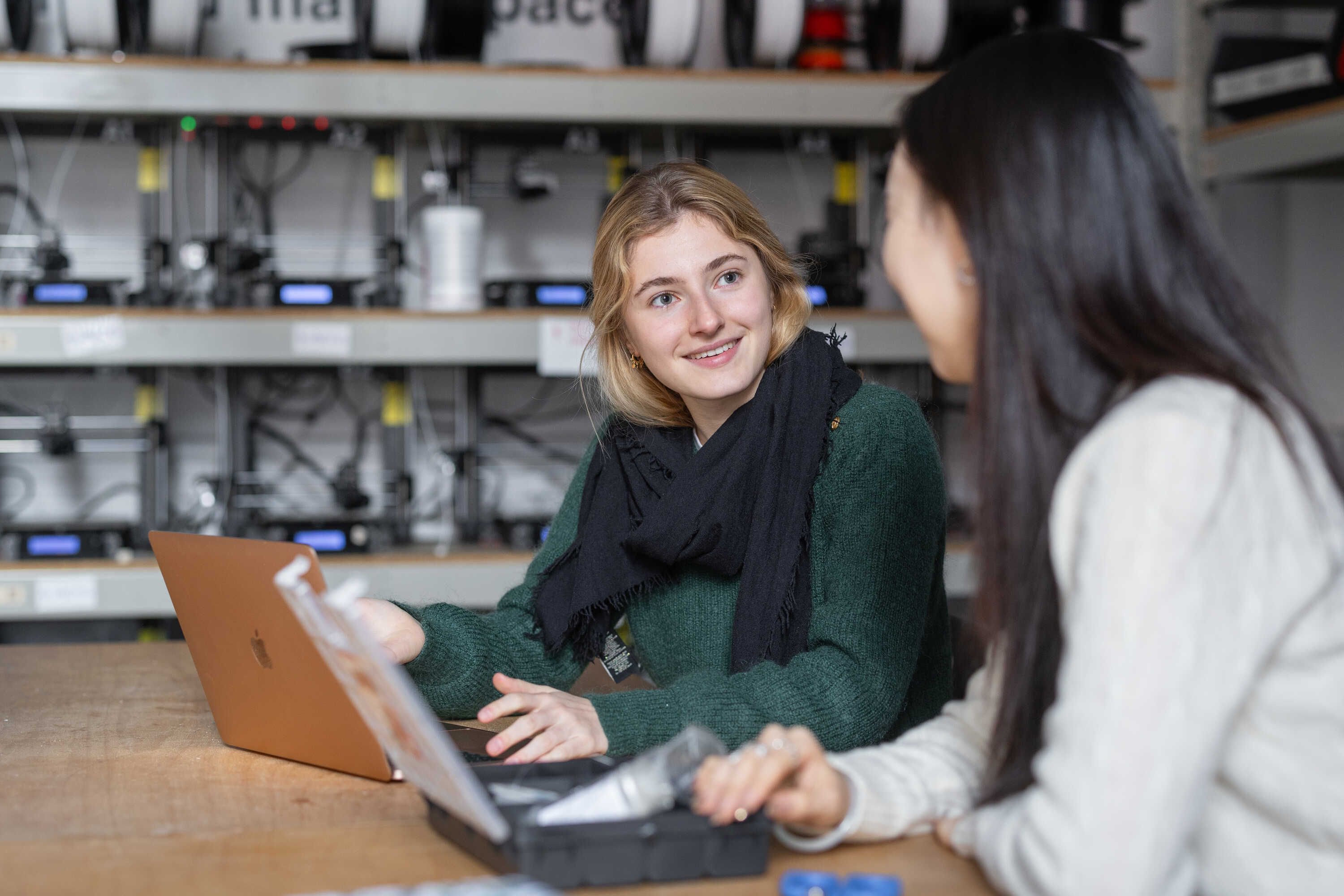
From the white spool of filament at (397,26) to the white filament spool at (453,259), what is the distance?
34cm

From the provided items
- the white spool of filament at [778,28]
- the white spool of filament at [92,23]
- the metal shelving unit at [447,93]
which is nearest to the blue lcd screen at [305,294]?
the metal shelving unit at [447,93]

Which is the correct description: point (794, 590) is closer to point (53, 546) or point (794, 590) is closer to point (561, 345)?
point (561, 345)

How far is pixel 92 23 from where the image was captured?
2350 mm

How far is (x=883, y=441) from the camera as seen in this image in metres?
1.10

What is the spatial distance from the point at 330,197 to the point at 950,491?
1.78 m

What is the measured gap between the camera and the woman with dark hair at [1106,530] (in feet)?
1.82

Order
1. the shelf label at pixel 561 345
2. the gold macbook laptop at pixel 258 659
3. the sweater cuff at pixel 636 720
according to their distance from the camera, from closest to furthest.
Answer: the gold macbook laptop at pixel 258 659 < the sweater cuff at pixel 636 720 < the shelf label at pixel 561 345

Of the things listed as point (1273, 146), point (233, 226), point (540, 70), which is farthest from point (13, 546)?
point (1273, 146)

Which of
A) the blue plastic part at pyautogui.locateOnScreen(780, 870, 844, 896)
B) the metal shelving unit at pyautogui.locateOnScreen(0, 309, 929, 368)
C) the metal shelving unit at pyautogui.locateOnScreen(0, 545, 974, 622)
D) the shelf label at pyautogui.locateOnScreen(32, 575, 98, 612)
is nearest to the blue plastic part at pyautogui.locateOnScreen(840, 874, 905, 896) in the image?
the blue plastic part at pyautogui.locateOnScreen(780, 870, 844, 896)

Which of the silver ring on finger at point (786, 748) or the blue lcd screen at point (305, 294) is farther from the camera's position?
A: the blue lcd screen at point (305, 294)

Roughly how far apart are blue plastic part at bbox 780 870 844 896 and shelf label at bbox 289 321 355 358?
193 centimetres

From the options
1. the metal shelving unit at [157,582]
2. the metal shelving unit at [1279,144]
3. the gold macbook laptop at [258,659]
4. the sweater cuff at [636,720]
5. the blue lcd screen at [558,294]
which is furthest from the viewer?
the blue lcd screen at [558,294]

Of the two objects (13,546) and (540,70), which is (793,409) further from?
(13,546)

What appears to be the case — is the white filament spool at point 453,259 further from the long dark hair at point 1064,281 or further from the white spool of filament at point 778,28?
the long dark hair at point 1064,281
